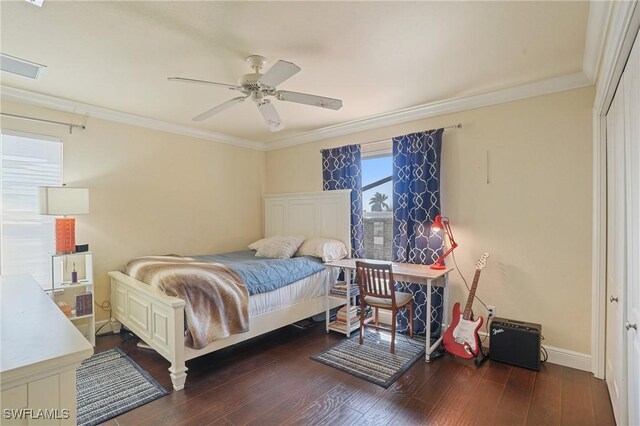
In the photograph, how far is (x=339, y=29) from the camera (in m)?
1.96

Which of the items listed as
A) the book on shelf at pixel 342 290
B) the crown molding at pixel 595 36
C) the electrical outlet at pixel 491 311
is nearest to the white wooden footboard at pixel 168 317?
the book on shelf at pixel 342 290

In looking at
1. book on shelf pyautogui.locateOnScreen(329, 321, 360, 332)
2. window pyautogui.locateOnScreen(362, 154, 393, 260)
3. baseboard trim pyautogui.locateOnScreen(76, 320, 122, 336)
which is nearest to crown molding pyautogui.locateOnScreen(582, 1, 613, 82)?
window pyautogui.locateOnScreen(362, 154, 393, 260)

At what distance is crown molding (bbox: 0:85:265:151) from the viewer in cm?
294

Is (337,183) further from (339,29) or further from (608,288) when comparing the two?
(608,288)

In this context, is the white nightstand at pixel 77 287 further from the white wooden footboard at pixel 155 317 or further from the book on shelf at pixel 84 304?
the white wooden footboard at pixel 155 317

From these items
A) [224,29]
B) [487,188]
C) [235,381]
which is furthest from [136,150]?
→ [487,188]

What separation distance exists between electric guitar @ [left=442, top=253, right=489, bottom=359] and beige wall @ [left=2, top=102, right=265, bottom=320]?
10.3 feet

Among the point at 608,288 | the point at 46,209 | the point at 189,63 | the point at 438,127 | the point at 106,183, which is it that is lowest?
the point at 608,288

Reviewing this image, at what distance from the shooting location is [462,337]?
2857 mm

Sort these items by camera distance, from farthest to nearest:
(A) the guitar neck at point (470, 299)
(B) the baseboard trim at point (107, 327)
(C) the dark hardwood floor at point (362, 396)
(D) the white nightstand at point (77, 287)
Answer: (B) the baseboard trim at point (107, 327), (D) the white nightstand at point (77, 287), (A) the guitar neck at point (470, 299), (C) the dark hardwood floor at point (362, 396)

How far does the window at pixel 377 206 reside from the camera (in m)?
3.86

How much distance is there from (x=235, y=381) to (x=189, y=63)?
2.48 metres

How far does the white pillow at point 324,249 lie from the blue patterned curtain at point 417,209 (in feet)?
2.23

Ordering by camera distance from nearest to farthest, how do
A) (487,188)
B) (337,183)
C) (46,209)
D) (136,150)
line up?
(46,209) < (487,188) < (136,150) < (337,183)
